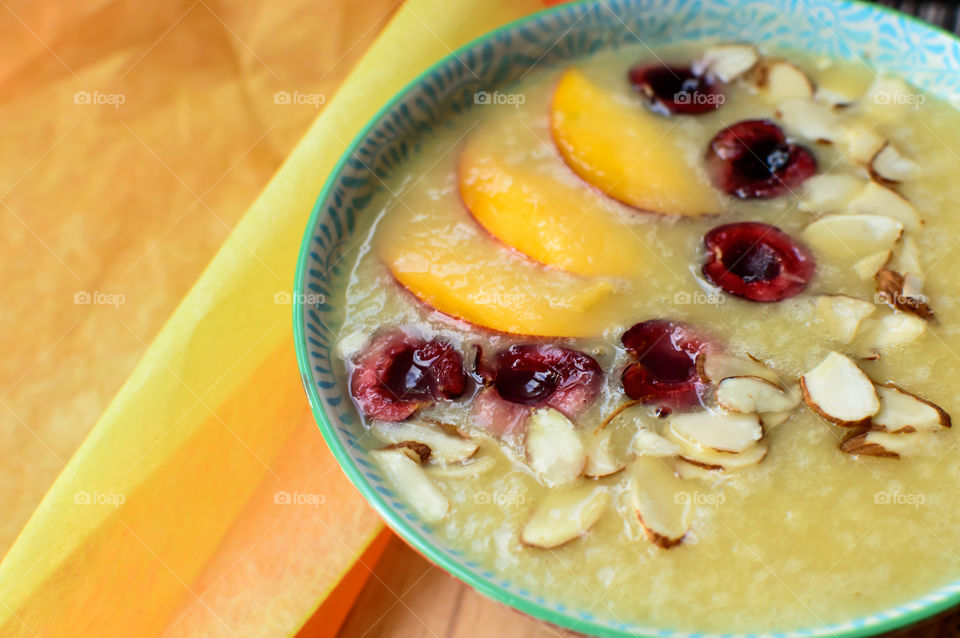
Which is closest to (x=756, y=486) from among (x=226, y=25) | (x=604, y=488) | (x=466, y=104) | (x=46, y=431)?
(x=604, y=488)

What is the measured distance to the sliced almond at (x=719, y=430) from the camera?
0.95 m

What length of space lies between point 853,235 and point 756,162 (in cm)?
19

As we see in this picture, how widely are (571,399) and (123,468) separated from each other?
0.66 meters

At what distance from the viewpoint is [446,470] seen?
38.3 inches

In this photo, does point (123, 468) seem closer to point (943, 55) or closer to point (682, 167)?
point (682, 167)

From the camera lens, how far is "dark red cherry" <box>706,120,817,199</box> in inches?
47.1

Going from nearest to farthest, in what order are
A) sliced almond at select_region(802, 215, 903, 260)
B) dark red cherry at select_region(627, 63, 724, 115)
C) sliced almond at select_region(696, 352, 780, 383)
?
sliced almond at select_region(696, 352, 780, 383) < sliced almond at select_region(802, 215, 903, 260) < dark red cherry at select_region(627, 63, 724, 115)

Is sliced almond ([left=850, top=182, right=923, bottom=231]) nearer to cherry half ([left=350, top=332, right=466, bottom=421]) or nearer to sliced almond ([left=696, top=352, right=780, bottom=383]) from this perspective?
sliced almond ([left=696, top=352, right=780, bottom=383])

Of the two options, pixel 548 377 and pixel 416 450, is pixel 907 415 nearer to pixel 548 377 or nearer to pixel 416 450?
pixel 548 377

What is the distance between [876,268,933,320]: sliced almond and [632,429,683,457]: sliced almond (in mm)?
352

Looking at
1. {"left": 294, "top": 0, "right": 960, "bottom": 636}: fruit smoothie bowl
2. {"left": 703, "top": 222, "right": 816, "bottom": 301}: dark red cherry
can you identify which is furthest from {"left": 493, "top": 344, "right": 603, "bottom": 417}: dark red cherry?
{"left": 703, "top": 222, "right": 816, "bottom": 301}: dark red cherry

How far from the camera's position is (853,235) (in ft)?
3.68

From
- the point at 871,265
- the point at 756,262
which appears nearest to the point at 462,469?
the point at 756,262

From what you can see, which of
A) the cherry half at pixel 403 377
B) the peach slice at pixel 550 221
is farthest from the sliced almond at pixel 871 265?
the cherry half at pixel 403 377
